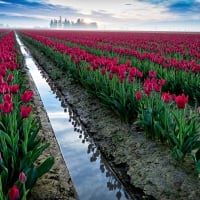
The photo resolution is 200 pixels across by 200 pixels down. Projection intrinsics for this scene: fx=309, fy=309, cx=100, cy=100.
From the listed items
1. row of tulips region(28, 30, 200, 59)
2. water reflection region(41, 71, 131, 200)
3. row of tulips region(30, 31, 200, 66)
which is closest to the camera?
water reflection region(41, 71, 131, 200)

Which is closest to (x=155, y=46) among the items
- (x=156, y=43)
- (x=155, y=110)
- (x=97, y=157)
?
(x=156, y=43)

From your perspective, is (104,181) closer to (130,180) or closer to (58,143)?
(130,180)

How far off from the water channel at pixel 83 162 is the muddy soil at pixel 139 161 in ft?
0.39

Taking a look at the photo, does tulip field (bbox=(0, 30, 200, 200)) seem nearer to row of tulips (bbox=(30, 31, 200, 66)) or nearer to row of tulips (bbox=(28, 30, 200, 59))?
row of tulips (bbox=(30, 31, 200, 66))

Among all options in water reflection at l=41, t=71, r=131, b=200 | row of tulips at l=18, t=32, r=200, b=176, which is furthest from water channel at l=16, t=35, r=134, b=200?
row of tulips at l=18, t=32, r=200, b=176

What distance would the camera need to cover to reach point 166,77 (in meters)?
7.53

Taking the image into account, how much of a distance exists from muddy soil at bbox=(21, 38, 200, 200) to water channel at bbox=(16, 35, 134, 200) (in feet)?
0.39

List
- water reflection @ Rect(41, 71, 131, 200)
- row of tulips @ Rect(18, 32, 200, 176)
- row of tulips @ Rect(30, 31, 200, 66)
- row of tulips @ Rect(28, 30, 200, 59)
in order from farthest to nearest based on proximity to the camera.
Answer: row of tulips @ Rect(28, 30, 200, 59) → row of tulips @ Rect(30, 31, 200, 66) → row of tulips @ Rect(18, 32, 200, 176) → water reflection @ Rect(41, 71, 131, 200)

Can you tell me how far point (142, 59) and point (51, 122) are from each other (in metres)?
5.76

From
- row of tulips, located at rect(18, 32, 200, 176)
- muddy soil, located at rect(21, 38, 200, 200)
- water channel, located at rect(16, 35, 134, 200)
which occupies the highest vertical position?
row of tulips, located at rect(18, 32, 200, 176)

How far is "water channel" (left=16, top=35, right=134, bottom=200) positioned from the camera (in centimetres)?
337

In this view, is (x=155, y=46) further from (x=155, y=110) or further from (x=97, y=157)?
(x=97, y=157)

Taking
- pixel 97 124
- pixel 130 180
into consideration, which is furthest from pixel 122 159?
pixel 97 124

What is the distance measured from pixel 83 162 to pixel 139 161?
2.45 ft
